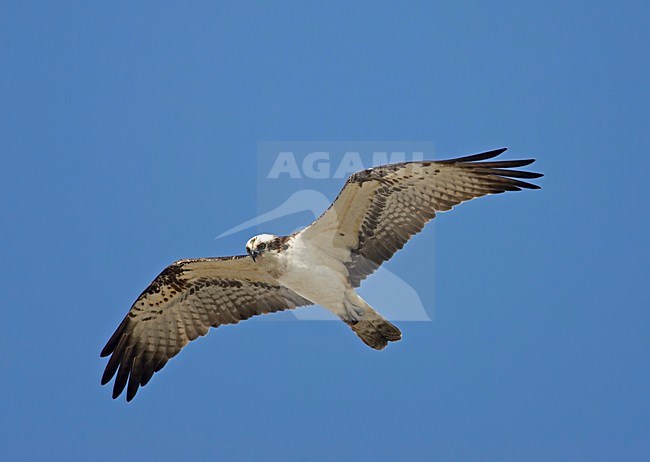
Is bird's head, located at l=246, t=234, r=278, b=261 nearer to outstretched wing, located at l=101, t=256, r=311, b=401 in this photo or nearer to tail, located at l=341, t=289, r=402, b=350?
outstretched wing, located at l=101, t=256, r=311, b=401

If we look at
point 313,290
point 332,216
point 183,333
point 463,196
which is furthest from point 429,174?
point 183,333

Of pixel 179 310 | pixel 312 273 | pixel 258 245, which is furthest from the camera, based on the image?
pixel 179 310

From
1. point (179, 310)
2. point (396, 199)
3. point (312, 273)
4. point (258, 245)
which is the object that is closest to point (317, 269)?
point (312, 273)

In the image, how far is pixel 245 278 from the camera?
12984mm

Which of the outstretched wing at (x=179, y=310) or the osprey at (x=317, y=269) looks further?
the outstretched wing at (x=179, y=310)

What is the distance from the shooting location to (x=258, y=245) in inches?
464

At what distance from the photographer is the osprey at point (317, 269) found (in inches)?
460

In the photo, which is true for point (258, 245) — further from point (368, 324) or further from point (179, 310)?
point (179, 310)

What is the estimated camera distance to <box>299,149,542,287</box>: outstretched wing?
38.0 ft

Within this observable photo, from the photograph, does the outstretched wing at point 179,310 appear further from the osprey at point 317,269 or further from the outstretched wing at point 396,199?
the outstretched wing at point 396,199

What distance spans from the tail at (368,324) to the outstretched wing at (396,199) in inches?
14.2

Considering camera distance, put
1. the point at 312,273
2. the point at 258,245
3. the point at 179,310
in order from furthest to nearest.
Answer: the point at 179,310, the point at 312,273, the point at 258,245

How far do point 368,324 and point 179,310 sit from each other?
286 cm

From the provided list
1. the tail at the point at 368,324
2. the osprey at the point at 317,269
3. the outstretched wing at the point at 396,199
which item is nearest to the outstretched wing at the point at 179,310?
the osprey at the point at 317,269
